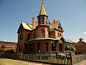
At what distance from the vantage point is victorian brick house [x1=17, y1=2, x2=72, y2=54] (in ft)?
78.2

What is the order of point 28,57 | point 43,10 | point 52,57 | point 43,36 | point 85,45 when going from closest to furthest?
point 28,57 < point 52,57 < point 43,36 < point 43,10 < point 85,45

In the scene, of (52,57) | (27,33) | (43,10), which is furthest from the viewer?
(27,33)

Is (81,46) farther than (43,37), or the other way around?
(81,46)

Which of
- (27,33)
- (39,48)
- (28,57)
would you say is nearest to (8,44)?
(27,33)

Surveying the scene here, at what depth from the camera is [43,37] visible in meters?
25.4

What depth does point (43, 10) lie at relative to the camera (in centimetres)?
2795

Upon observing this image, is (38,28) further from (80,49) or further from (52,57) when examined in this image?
(80,49)

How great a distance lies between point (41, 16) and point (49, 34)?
21.2ft

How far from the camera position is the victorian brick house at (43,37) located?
2383cm

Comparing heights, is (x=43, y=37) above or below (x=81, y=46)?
above

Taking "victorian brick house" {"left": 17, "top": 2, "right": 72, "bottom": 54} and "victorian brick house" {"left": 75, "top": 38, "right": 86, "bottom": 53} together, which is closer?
"victorian brick house" {"left": 17, "top": 2, "right": 72, "bottom": 54}

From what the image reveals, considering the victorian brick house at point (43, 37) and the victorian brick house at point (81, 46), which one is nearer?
the victorian brick house at point (43, 37)

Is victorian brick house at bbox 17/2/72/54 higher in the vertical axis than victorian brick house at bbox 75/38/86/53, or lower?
higher

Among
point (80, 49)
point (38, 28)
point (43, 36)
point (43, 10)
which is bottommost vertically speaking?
point (80, 49)
